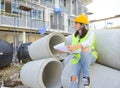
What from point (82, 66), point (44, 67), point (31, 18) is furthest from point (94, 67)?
point (31, 18)

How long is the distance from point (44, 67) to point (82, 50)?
122 centimetres

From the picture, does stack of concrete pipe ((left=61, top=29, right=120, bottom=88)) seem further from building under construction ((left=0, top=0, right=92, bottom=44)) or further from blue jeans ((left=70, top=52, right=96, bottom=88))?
building under construction ((left=0, top=0, right=92, bottom=44))

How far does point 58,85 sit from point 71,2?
25.8m

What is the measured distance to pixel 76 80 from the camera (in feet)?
12.1

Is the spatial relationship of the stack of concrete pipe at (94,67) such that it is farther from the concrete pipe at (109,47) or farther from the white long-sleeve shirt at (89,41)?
the white long-sleeve shirt at (89,41)

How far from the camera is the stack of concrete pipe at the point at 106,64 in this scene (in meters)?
3.65

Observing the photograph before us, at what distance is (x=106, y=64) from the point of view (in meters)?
4.24

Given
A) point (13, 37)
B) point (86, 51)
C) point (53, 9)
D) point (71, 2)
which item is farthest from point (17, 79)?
point (71, 2)

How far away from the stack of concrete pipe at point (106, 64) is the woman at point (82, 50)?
169 millimetres

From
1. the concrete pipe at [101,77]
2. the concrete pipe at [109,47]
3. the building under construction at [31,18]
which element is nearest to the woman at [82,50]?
the concrete pipe at [101,77]

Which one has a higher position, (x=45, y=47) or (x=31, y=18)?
(x=31, y=18)

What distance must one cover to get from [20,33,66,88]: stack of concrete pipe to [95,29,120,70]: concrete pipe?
Result: 944 mm

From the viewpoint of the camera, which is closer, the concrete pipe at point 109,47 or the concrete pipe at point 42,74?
the concrete pipe at point 109,47

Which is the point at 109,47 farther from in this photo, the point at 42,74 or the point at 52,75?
the point at 52,75
